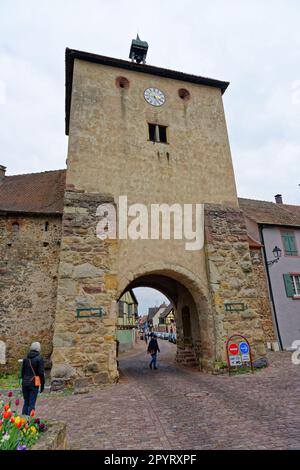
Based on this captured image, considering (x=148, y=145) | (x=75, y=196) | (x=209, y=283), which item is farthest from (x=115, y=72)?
(x=209, y=283)

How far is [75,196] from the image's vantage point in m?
9.04

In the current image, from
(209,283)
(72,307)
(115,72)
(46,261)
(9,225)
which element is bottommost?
(72,307)

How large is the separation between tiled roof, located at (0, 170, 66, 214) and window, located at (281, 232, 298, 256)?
1208 centimetres

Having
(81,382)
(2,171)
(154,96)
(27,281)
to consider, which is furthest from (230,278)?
(2,171)

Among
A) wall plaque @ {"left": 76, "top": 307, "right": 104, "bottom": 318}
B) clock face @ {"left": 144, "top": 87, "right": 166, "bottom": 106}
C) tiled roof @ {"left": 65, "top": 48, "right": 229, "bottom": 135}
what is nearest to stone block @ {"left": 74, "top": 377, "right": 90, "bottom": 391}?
wall plaque @ {"left": 76, "top": 307, "right": 104, "bottom": 318}

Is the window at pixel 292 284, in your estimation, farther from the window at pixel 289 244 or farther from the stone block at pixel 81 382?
the stone block at pixel 81 382

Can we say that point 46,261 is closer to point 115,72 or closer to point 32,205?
point 32,205

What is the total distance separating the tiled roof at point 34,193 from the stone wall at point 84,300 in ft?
10.5

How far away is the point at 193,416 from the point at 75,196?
6.91 m

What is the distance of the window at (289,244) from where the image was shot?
15.4 metres

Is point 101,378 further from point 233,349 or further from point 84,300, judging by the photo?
point 233,349

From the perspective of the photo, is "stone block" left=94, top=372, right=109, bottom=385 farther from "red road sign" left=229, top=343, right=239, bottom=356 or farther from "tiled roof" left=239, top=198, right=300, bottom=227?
"tiled roof" left=239, top=198, right=300, bottom=227

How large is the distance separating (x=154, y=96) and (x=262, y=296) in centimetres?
1082

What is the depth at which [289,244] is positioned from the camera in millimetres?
15609
